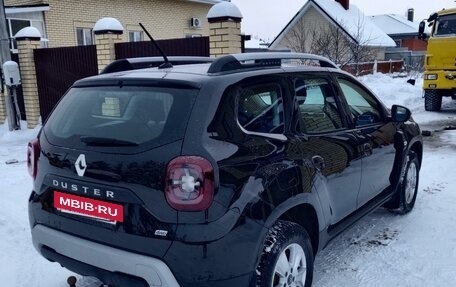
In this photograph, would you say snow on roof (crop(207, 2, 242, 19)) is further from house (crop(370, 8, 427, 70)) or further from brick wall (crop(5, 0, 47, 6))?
house (crop(370, 8, 427, 70))

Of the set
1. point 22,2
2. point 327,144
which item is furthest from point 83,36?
point 327,144

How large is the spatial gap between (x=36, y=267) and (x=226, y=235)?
6.67ft

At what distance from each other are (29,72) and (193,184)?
9.86m

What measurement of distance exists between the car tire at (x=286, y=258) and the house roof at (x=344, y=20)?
1088 inches

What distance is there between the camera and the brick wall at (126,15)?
46.2 ft

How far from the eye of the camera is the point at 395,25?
50.8 metres

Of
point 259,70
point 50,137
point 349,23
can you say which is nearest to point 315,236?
point 259,70

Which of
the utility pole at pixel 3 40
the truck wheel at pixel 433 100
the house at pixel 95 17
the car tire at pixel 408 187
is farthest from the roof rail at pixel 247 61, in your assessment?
the house at pixel 95 17

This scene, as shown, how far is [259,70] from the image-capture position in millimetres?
2727

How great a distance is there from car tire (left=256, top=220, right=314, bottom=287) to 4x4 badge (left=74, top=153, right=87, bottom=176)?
3.59 feet

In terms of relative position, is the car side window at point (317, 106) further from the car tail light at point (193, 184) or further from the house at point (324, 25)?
the house at point (324, 25)

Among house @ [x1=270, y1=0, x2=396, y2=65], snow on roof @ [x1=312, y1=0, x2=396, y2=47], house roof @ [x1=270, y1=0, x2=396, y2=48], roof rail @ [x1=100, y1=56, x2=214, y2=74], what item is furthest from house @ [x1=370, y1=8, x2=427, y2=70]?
roof rail @ [x1=100, y1=56, x2=214, y2=74]

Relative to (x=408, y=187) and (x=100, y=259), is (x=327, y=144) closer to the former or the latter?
(x=100, y=259)

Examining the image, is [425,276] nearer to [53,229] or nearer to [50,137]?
[53,229]
